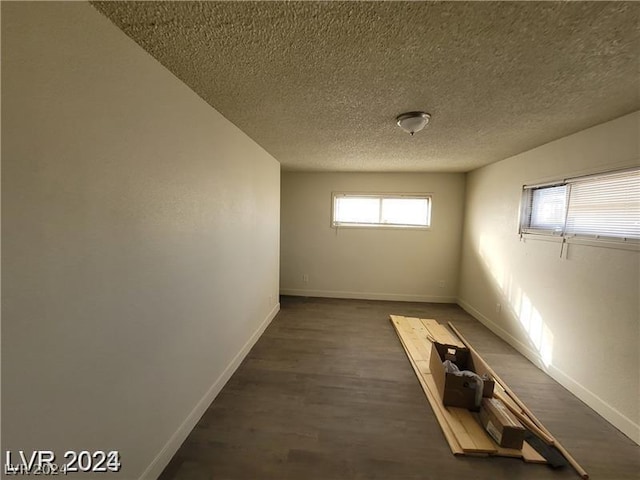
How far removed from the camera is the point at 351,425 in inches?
69.1

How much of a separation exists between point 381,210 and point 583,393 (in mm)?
3216

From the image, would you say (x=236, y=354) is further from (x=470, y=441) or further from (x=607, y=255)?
(x=607, y=255)

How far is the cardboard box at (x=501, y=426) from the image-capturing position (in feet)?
5.11

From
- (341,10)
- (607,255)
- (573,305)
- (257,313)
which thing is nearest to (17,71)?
(341,10)

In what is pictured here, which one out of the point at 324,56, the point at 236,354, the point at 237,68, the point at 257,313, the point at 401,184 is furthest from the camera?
the point at 401,184

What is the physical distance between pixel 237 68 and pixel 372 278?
3.86 metres

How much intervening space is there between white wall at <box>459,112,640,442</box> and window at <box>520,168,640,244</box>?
4.0 inches

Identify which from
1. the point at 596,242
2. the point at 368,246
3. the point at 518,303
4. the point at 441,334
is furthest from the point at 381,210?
the point at 596,242

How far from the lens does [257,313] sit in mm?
2951

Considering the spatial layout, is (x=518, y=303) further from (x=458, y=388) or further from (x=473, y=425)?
(x=473, y=425)

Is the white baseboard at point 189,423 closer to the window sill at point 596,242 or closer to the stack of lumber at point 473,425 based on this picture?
the stack of lumber at point 473,425

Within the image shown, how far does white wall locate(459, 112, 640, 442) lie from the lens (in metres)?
1.76

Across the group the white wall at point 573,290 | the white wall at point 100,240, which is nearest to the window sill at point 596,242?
the white wall at point 573,290

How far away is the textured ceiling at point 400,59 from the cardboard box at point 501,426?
210cm
